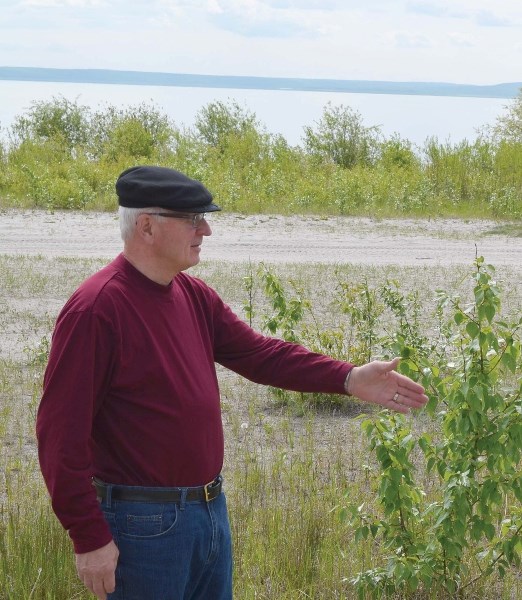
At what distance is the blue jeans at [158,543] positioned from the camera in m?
2.92

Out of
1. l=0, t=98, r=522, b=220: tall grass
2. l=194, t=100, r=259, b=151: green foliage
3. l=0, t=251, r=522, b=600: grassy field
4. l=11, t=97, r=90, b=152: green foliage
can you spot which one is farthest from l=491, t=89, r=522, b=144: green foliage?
l=0, t=251, r=522, b=600: grassy field

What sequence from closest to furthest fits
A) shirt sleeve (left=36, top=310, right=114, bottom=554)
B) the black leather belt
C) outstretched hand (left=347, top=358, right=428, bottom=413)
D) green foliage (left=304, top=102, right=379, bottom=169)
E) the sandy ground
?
shirt sleeve (left=36, top=310, right=114, bottom=554) < the black leather belt < outstretched hand (left=347, top=358, right=428, bottom=413) < the sandy ground < green foliage (left=304, top=102, right=379, bottom=169)

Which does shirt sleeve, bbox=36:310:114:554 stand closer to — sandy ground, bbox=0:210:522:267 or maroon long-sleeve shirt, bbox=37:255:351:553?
maroon long-sleeve shirt, bbox=37:255:351:553

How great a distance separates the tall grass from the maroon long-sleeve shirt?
16509mm

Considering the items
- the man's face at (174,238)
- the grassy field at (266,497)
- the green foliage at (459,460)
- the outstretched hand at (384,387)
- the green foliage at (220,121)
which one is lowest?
the grassy field at (266,497)

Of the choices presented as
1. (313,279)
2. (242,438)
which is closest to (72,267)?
(313,279)

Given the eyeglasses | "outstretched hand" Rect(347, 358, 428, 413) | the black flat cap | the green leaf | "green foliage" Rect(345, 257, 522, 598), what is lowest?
"green foliage" Rect(345, 257, 522, 598)

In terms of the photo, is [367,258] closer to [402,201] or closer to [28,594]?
[402,201]

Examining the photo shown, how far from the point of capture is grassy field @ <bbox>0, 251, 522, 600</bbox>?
432 centimetres

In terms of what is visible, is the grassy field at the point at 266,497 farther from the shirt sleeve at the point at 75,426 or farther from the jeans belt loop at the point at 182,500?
the shirt sleeve at the point at 75,426

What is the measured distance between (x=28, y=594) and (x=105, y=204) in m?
16.0

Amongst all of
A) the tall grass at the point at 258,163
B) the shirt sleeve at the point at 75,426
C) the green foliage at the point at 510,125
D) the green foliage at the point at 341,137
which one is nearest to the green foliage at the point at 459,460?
the shirt sleeve at the point at 75,426

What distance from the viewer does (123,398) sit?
9.50 feet

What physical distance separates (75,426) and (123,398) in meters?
0.17
